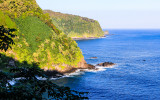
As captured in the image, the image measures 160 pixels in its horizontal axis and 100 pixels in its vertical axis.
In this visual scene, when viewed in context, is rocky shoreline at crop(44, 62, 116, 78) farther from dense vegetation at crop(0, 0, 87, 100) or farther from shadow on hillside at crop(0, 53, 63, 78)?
dense vegetation at crop(0, 0, 87, 100)

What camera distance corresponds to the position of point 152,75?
81.4 meters

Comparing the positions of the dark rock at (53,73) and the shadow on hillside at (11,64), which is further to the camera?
the dark rock at (53,73)

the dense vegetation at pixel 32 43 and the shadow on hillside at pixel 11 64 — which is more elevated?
the dense vegetation at pixel 32 43

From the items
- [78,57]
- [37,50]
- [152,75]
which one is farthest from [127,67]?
[37,50]

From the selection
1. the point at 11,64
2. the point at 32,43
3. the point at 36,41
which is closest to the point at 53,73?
the point at 11,64

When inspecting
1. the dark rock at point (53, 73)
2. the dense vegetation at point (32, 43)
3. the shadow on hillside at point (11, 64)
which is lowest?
the dark rock at point (53, 73)

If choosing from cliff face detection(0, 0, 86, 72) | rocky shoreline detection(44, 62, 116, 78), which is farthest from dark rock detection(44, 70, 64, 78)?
cliff face detection(0, 0, 86, 72)

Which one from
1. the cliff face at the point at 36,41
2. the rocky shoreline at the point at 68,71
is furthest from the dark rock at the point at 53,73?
the cliff face at the point at 36,41

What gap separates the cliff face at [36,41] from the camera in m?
83.0

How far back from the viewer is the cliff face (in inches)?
3268

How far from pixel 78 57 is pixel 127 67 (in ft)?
72.5

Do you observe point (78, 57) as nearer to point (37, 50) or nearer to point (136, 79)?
point (37, 50)

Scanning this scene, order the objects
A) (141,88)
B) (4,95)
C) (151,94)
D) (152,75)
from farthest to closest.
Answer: (152,75), (141,88), (151,94), (4,95)

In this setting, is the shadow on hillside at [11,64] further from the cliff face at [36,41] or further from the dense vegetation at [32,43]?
the cliff face at [36,41]
